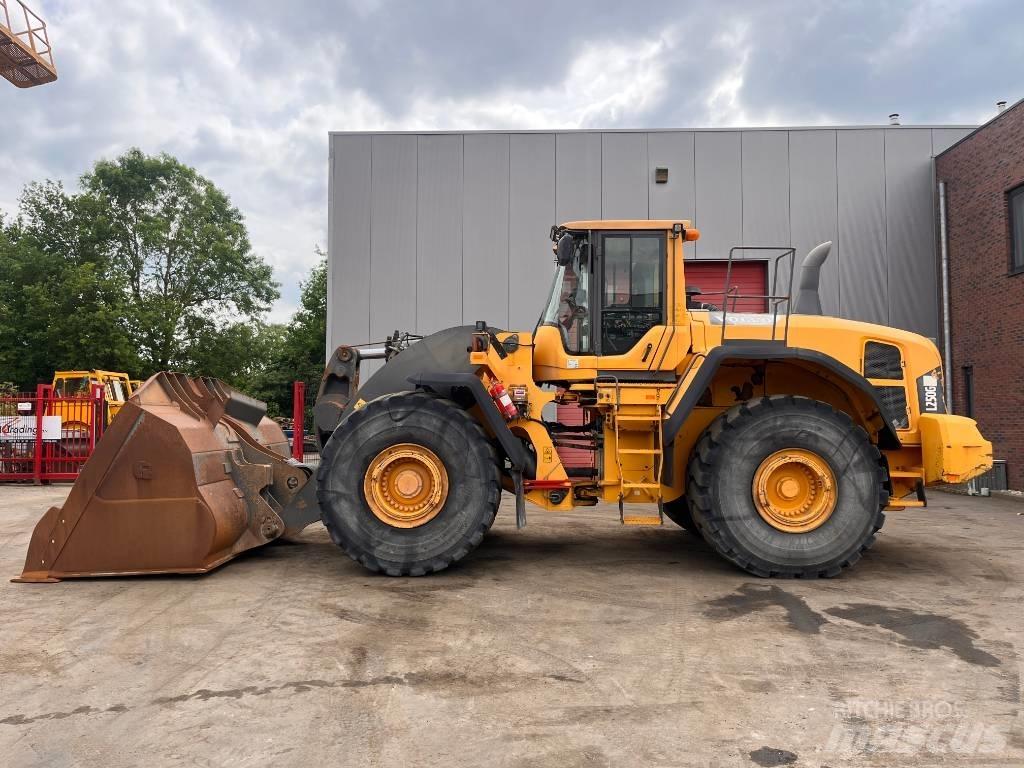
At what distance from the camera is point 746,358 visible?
18.2 ft

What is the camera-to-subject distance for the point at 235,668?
11.7ft

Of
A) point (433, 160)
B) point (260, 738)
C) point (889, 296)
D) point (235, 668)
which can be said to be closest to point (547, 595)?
point (235, 668)

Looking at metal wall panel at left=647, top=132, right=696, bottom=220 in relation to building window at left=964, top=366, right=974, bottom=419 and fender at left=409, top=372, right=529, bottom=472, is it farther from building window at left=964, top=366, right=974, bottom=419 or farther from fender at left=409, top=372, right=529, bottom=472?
fender at left=409, top=372, right=529, bottom=472

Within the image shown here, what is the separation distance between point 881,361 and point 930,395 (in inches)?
20.2

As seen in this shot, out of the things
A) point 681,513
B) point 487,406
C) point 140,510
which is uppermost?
point 487,406

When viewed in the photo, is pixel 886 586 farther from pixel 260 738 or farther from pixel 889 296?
pixel 889 296

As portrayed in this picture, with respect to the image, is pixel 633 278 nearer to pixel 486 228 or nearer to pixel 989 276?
pixel 486 228

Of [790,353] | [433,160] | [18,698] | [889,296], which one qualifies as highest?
[433,160]

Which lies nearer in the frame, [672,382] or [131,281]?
[672,382]

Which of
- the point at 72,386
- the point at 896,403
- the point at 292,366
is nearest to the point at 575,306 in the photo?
the point at 896,403

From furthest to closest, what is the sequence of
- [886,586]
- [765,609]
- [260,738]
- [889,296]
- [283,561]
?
[889,296] < [283,561] < [886,586] < [765,609] < [260,738]

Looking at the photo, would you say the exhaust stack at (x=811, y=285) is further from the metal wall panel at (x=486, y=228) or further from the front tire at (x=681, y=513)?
the metal wall panel at (x=486, y=228)

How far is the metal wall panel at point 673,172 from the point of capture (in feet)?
46.2

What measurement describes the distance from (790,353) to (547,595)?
2.72m
